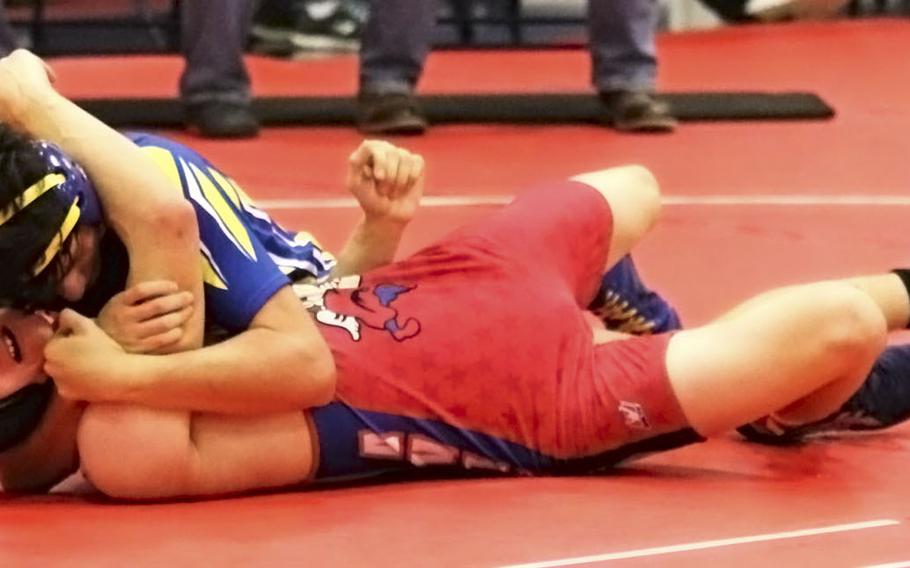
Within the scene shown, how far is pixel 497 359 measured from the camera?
5.98 ft

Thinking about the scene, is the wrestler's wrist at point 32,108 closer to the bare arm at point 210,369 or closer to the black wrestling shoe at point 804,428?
the bare arm at point 210,369

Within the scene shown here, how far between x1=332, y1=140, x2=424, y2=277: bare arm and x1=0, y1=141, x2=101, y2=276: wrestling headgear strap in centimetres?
38

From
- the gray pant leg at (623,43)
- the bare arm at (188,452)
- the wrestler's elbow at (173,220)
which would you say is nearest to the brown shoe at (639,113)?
the gray pant leg at (623,43)

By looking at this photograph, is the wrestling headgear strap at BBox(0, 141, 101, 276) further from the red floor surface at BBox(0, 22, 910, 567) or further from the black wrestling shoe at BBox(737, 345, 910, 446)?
the black wrestling shoe at BBox(737, 345, 910, 446)

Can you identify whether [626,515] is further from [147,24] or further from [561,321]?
[147,24]

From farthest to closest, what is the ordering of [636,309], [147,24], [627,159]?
[147,24] → [627,159] → [636,309]

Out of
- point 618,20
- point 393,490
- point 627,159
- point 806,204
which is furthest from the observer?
point 618,20

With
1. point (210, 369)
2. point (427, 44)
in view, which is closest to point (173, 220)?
point (210, 369)

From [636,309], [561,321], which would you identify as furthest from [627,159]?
[561,321]

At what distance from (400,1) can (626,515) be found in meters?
2.29

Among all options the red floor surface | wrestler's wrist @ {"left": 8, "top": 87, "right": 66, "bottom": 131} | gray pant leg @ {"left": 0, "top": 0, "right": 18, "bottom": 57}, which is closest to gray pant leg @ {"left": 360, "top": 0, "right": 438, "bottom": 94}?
the red floor surface

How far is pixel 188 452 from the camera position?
1705 millimetres

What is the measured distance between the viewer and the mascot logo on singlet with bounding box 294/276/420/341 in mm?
1823

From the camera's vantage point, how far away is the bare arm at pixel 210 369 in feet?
5.41
